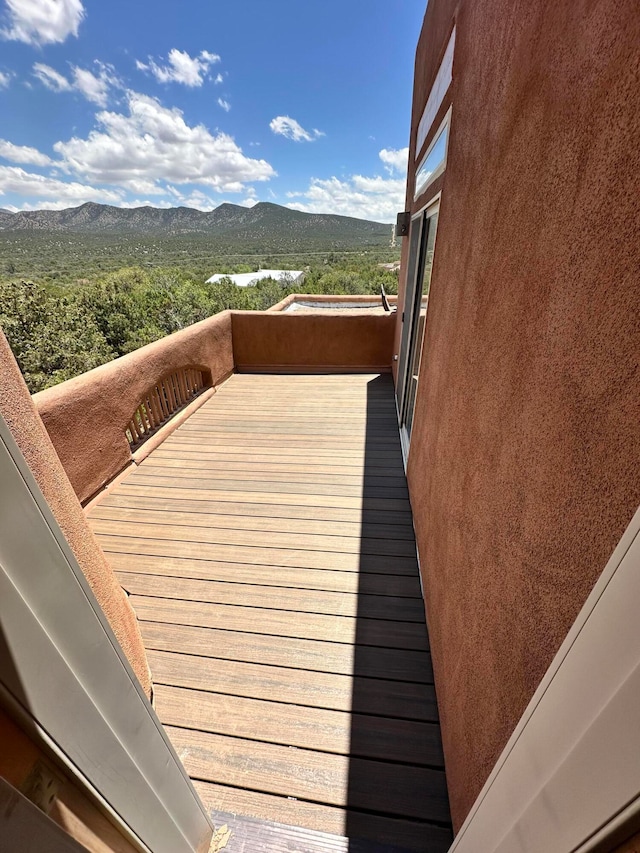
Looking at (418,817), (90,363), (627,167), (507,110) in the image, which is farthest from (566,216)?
(90,363)

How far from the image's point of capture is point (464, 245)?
148cm

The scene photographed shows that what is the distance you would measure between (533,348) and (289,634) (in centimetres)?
178

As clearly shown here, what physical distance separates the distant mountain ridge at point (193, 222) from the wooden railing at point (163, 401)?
71.0 metres

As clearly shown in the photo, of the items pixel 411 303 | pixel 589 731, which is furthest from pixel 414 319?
pixel 589 731

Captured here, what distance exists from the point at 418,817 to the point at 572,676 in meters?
1.30

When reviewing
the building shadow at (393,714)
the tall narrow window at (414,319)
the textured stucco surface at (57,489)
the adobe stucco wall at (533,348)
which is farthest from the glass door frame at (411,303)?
the textured stucco surface at (57,489)

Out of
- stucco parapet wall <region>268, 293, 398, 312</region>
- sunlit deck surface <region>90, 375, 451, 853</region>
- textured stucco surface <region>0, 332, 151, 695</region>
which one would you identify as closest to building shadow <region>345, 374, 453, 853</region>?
sunlit deck surface <region>90, 375, 451, 853</region>

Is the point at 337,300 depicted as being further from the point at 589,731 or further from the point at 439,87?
the point at 589,731

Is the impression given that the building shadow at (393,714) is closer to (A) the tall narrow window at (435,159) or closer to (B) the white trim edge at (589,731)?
(B) the white trim edge at (589,731)

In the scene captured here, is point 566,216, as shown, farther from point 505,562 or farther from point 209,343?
point 209,343

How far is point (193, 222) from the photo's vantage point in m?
92.4

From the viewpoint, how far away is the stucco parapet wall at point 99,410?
2.42m

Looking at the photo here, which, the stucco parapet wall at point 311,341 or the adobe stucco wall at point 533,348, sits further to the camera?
the stucco parapet wall at point 311,341

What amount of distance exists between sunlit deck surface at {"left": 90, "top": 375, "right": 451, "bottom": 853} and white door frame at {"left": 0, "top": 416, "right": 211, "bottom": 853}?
659mm
